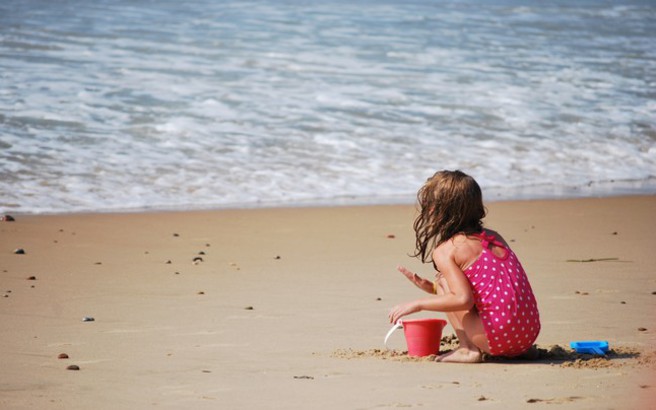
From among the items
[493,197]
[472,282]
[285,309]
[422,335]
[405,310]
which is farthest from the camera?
[493,197]

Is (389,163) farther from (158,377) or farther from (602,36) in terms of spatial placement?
(602,36)

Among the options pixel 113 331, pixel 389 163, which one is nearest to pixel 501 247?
pixel 113 331

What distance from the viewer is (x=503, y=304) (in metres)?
4.04

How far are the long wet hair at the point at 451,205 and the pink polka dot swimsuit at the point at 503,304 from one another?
150 mm

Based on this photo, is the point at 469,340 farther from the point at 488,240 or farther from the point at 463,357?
the point at 488,240

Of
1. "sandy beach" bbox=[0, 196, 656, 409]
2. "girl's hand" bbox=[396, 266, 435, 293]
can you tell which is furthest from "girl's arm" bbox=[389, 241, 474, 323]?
"sandy beach" bbox=[0, 196, 656, 409]

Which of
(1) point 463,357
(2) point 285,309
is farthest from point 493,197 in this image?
(1) point 463,357

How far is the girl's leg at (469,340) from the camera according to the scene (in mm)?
4094

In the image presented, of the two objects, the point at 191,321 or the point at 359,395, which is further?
the point at 191,321

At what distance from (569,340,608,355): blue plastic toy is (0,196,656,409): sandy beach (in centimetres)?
7

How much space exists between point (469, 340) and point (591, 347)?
0.50m

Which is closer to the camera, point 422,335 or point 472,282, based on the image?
point 472,282

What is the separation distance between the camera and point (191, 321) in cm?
A: 493

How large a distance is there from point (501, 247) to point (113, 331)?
5.97 ft
